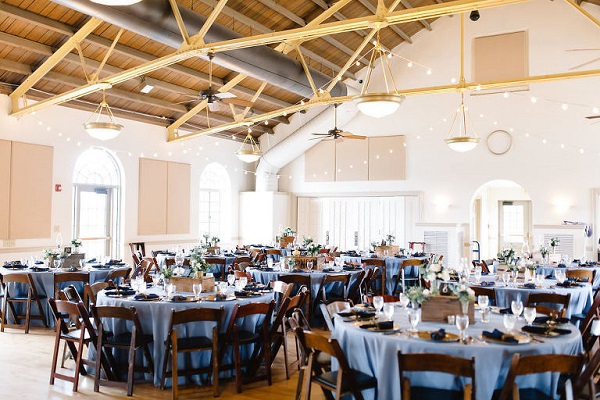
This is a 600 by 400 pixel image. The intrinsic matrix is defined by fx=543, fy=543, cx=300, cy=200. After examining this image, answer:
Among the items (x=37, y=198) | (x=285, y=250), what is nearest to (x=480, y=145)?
(x=285, y=250)

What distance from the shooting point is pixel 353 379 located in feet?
12.8

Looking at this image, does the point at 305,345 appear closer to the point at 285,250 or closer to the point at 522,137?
the point at 285,250

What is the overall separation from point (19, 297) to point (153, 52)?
573 centimetres

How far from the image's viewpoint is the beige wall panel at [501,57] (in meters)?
13.9

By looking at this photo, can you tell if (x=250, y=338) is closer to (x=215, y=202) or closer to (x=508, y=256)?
(x=508, y=256)

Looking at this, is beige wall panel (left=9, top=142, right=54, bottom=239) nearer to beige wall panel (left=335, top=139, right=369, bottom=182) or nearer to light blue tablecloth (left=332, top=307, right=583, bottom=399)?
beige wall panel (left=335, top=139, right=369, bottom=182)

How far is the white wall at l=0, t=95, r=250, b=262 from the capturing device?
11.1 metres

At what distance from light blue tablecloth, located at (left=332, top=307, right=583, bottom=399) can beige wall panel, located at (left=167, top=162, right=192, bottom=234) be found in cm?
1095

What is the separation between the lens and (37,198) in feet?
37.2

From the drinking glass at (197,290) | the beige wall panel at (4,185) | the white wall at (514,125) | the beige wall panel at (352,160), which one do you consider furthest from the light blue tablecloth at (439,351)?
the beige wall panel at (352,160)

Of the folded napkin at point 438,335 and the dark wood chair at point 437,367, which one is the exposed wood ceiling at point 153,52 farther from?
the dark wood chair at point 437,367

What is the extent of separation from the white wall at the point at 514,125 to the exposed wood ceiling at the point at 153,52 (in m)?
1.53

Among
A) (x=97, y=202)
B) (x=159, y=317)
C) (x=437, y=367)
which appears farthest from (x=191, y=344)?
(x=97, y=202)

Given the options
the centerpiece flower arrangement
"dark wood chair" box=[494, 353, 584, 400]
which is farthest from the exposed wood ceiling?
"dark wood chair" box=[494, 353, 584, 400]
